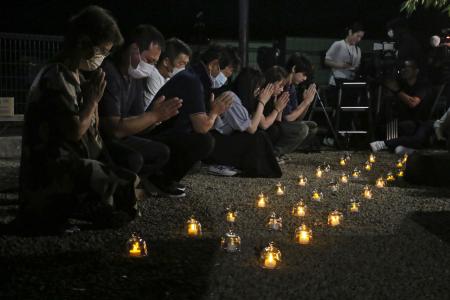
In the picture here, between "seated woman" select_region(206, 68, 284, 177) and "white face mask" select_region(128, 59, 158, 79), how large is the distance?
1.11m

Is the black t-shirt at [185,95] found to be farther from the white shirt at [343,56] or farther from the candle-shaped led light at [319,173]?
the white shirt at [343,56]

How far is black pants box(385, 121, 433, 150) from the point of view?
33.8ft

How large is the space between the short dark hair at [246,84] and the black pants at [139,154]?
188 centimetres

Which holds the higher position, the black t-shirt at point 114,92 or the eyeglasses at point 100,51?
the eyeglasses at point 100,51

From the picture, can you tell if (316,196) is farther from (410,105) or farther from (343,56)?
(343,56)

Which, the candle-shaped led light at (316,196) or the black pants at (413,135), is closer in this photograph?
the candle-shaped led light at (316,196)

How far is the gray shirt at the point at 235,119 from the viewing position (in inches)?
267

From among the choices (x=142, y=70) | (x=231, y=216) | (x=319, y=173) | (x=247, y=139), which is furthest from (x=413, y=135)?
(x=231, y=216)

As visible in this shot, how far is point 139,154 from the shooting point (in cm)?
480

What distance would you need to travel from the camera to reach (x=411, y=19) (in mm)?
14469

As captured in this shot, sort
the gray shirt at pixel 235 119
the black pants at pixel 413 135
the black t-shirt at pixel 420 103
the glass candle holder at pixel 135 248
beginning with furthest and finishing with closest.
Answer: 1. the black t-shirt at pixel 420 103
2. the black pants at pixel 413 135
3. the gray shirt at pixel 235 119
4. the glass candle holder at pixel 135 248

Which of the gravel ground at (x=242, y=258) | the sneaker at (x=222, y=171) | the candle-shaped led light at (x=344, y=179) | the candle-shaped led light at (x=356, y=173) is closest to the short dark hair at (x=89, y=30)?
the gravel ground at (x=242, y=258)

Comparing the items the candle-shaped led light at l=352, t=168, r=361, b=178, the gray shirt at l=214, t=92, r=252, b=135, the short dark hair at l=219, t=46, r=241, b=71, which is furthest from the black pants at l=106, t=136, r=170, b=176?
the candle-shaped led light at l=352, t=168, r=361, b=178

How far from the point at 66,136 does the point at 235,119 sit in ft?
10.3
